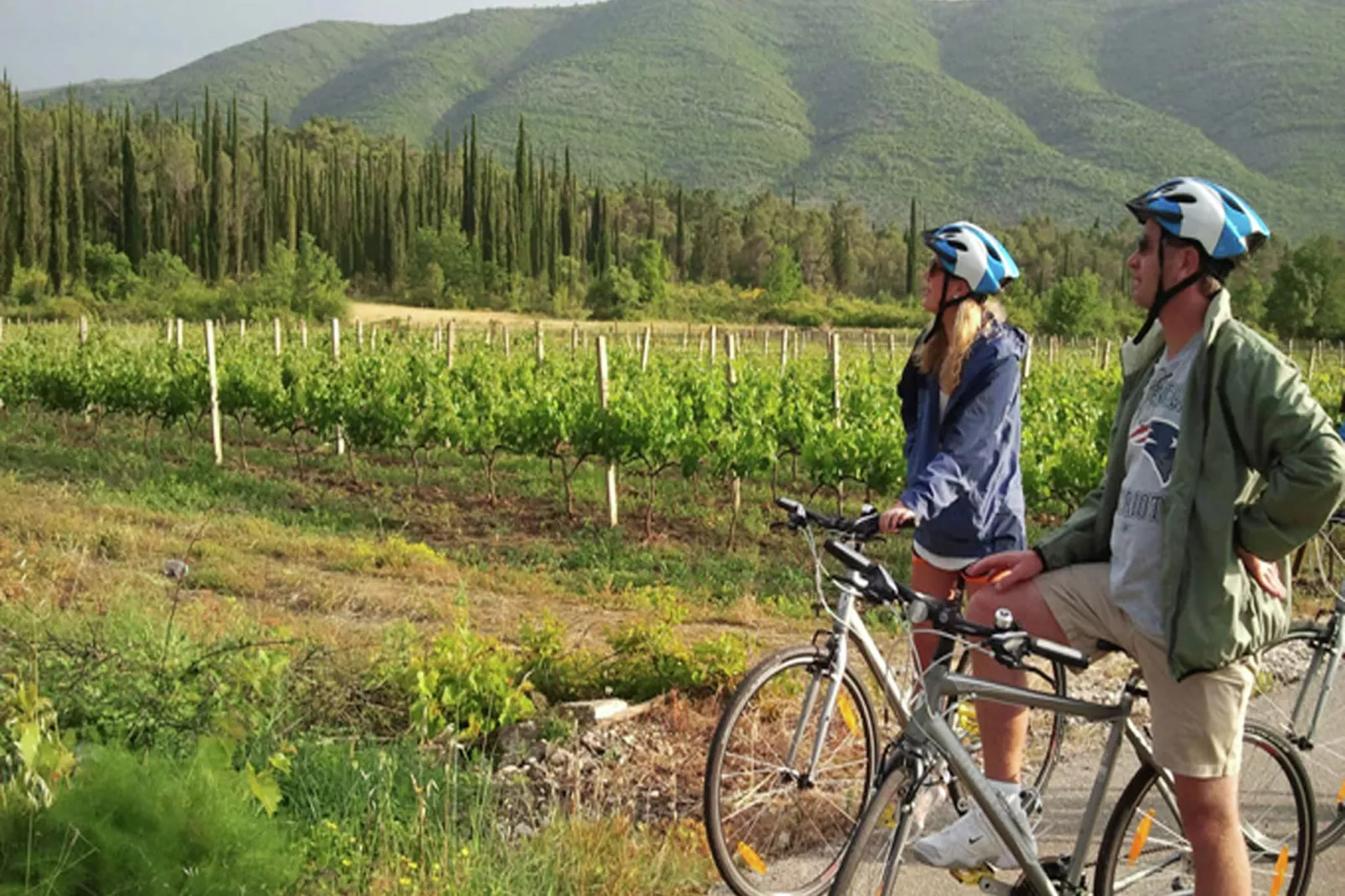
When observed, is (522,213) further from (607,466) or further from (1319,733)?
(1319,733)

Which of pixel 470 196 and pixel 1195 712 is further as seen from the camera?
pixel 470 196

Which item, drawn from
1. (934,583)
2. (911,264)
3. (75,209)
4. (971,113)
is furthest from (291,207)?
Answer: (971,113)

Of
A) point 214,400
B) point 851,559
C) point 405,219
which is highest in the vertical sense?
point 405,219

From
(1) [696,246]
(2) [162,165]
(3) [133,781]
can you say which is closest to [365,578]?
(3) [133,781]

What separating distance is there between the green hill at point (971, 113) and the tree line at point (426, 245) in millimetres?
57913

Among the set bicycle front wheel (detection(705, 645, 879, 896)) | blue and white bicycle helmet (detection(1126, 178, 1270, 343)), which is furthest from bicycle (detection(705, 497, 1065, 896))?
blue and white bicycle helmet (detection(1126, 178, 1270, 343))

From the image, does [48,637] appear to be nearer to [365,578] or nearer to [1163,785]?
[1163,785]

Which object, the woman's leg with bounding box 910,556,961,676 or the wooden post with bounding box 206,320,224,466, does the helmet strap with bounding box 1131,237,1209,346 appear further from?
the wooden post with bounding box 206,320,224,466

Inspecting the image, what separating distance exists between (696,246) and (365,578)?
70.5 m

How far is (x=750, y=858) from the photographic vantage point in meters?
3.57

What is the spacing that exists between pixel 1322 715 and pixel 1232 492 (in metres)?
2.04

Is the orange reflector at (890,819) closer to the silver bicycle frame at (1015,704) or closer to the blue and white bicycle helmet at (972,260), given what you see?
A: the silver bicycle frame at (1015,704)

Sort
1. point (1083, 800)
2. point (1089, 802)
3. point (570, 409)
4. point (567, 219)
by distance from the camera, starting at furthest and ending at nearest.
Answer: point (567, 219)
point (570, 409)
point (1083, 800)
point (1089, 802)

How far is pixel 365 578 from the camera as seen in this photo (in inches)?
400
